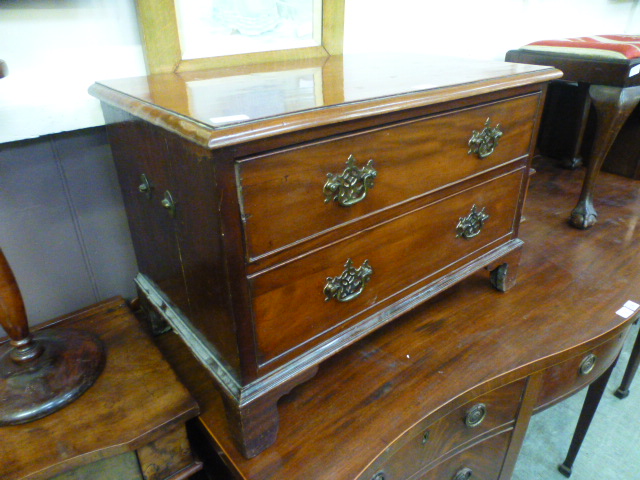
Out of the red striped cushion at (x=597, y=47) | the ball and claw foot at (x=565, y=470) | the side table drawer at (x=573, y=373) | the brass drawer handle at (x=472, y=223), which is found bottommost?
the ball and claw foot at (x=565, y=470)

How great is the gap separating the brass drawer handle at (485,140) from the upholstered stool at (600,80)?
0.62m

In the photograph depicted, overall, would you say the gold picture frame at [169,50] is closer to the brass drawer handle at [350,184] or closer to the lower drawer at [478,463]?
the brass drawer handle at [350,184]

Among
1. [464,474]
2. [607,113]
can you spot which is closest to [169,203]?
[464,474]

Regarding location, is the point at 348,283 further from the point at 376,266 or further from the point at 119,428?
the point at 119,428

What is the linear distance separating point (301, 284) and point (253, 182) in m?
0.19

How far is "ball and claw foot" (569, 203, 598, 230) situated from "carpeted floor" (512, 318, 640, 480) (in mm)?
684

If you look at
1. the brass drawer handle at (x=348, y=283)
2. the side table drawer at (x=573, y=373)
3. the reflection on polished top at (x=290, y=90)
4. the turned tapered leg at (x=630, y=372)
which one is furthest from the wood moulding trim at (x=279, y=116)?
the turned tapered leg at (x=630, y=372)

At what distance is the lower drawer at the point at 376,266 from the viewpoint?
68 centimetres

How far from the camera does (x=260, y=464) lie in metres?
0.72

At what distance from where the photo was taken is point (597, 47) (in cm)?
138

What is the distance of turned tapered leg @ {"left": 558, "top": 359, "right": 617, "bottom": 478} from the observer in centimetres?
126

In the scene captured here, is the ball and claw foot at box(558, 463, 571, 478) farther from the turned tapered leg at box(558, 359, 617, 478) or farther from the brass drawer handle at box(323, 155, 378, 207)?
the brass drawer handle at box(323, 155, 378, 207)

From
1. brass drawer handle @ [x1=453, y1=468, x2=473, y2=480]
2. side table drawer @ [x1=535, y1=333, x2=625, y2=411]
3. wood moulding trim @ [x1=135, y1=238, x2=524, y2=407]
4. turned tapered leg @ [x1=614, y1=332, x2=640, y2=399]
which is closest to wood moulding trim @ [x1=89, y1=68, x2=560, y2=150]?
wood moulding trim @ [x1=135, y1=238, x2=524, y2=407]

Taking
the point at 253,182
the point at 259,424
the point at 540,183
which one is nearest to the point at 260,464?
the point at 259,424
